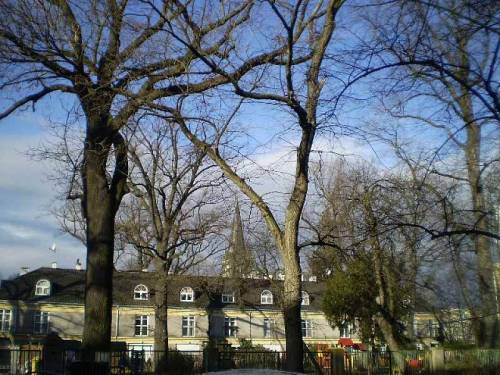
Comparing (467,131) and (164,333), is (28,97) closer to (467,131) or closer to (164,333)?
(467,131)

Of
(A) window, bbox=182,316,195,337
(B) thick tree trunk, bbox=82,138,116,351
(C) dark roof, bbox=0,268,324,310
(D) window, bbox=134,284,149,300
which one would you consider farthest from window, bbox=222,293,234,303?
(B) thick tree trunk, bbox=82,138,116,351

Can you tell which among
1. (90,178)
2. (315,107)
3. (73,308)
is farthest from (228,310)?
(315,107)

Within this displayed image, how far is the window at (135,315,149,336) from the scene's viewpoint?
51812 millimetres

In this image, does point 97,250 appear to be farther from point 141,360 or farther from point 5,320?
point 5,320

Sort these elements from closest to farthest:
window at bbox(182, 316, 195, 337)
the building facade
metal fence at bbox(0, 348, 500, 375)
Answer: metal fence at bbox(0, 348, 500, 375), the building facade, window at bbox(182, 316, 195, 337)

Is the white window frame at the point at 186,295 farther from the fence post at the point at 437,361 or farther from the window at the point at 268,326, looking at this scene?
the fence post at the point at 437,361

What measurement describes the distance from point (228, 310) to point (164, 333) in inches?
908

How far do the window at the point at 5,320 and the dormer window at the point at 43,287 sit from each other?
306cm

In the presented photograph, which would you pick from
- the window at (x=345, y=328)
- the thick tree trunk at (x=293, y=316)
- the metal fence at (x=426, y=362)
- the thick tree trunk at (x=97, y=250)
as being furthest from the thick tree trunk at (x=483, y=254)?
the window at (x=345, y=328)

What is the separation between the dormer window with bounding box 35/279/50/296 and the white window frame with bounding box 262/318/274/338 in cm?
1950

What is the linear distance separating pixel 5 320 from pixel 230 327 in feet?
62.9

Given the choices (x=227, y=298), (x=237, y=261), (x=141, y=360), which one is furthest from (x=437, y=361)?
(x=227, y=298)

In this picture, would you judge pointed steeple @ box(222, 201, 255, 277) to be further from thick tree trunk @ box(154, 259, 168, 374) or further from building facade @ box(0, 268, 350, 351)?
thick tree trunk @ box(154, 259, 168, 374)

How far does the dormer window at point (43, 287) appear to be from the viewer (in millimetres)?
50844
